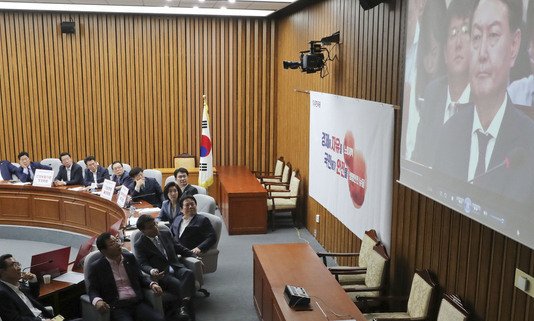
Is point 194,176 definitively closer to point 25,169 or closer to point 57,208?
point 57,208

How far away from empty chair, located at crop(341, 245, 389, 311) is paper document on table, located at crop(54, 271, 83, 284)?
8.27 ft

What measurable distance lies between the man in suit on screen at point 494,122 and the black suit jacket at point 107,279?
9.62ft

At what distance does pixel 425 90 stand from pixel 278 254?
2.31 meters

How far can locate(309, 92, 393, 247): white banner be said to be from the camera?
18.4 ft

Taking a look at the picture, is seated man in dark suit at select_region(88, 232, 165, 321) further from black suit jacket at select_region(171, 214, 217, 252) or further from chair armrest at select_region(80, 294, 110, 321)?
black suit jacket at select_region(171, 214, 217, 252)

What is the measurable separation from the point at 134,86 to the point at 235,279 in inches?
214

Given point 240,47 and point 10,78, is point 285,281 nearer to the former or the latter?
point 240,47

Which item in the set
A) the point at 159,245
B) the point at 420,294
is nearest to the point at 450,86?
the point at 420,294

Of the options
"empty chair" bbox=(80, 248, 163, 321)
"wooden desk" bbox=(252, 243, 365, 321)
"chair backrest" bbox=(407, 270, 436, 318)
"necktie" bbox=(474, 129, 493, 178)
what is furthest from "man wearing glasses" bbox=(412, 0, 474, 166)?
"empty chair" bbox=(80, 248, 163, 321)

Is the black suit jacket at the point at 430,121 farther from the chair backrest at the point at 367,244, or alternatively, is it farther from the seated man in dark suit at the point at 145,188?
the seated man in dark suit at the point at 145,188

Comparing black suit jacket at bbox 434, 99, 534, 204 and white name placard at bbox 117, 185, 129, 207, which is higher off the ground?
black suit jacket at bbox 434, 99, 534, 204

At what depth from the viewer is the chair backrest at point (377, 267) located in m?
A: 5.31

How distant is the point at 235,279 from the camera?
6.92 m

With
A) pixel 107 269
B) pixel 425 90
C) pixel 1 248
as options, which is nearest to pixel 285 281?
pixel 107 269
